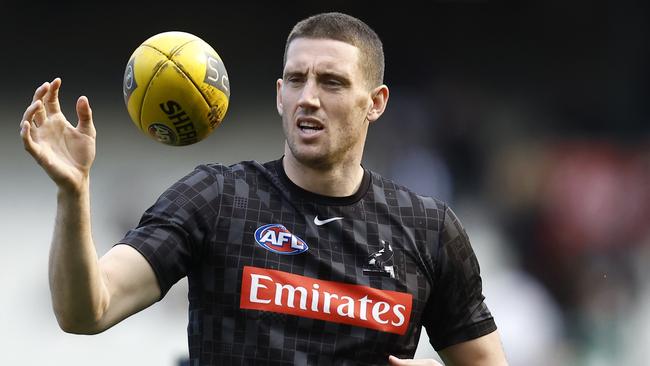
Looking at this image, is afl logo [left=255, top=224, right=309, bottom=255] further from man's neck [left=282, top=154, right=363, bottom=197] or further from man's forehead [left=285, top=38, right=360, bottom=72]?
man's forehead [left=285, top=38, right=360, bottom=72]

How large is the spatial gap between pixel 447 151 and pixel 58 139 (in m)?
6.54

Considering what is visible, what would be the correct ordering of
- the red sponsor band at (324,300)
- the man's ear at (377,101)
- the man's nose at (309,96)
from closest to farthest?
1. the red sponsor band at (324,300)
2. the man's nose at (309,96)
3. the man's ear at (377,101)

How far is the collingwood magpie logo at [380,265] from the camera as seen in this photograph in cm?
408

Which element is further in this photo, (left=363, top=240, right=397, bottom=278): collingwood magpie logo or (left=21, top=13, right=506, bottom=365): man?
(left=363, top=240, right=397, bottom=278): collingwood magpie logo

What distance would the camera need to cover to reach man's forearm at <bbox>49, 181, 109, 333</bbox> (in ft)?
10.6

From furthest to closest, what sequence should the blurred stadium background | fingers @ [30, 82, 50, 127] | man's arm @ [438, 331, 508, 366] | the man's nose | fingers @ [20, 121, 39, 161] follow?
the blurred stadium background → man's arm @ [438, 331, 508, 366] → the man's nose → fingers @ [30, 82, 50, 127] → fingers @ [20, 121, 39, 161]

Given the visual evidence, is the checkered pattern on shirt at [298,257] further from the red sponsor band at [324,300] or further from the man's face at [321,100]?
the man's face at [321,100]

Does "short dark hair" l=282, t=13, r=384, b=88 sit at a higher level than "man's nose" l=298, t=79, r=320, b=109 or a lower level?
higher

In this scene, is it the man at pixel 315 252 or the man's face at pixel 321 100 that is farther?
the man's face at pixel 321 100

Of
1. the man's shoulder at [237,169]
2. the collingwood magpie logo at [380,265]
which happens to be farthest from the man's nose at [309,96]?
the collingwood magpie logo at [380,265]

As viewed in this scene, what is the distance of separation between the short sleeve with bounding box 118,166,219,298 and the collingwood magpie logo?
601mm

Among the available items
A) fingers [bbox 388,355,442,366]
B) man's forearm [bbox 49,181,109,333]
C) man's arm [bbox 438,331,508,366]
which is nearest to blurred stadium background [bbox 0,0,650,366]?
man's arm [bbox 438,331,508,366]

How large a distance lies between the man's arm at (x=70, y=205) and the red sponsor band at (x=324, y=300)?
600 mm

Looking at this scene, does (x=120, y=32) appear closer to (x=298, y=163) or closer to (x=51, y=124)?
(x=298, y=163)
